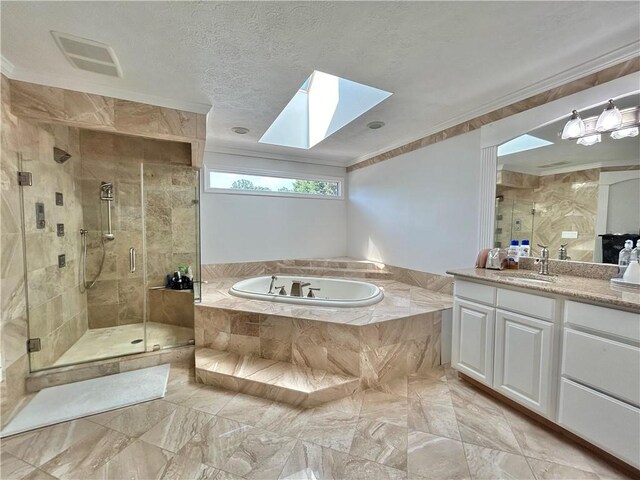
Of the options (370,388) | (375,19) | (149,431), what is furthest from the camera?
(370,388)

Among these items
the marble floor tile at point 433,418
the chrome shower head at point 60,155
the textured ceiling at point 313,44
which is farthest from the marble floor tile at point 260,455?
the chrome shower head at point 60,155

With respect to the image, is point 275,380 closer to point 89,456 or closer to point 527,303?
point 89,456

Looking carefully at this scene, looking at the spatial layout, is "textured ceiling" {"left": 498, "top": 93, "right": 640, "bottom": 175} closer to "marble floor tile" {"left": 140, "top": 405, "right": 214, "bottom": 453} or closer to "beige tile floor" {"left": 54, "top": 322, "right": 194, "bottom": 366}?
"marble floor tile" {"left": 140, "top": 405, "right": 214, "bottom": 453}

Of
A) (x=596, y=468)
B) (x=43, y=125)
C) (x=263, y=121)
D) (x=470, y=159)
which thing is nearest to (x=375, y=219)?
(x=470, y=159)

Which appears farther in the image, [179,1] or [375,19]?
[375,19]

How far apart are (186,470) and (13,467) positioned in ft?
3.03

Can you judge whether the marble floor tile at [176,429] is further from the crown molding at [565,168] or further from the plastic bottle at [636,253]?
the crown molding at [565,168]

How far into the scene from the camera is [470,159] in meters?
2.67

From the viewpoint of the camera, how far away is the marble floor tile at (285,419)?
5.55 feet

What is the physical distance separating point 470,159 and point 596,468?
92.4 inches

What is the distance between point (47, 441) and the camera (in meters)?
1.61

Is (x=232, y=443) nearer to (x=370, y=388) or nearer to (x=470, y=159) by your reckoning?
(x=370, y=388)

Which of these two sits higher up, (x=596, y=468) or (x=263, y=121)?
(x=263, y=121)

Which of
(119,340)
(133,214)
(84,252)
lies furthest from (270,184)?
(119,340)
